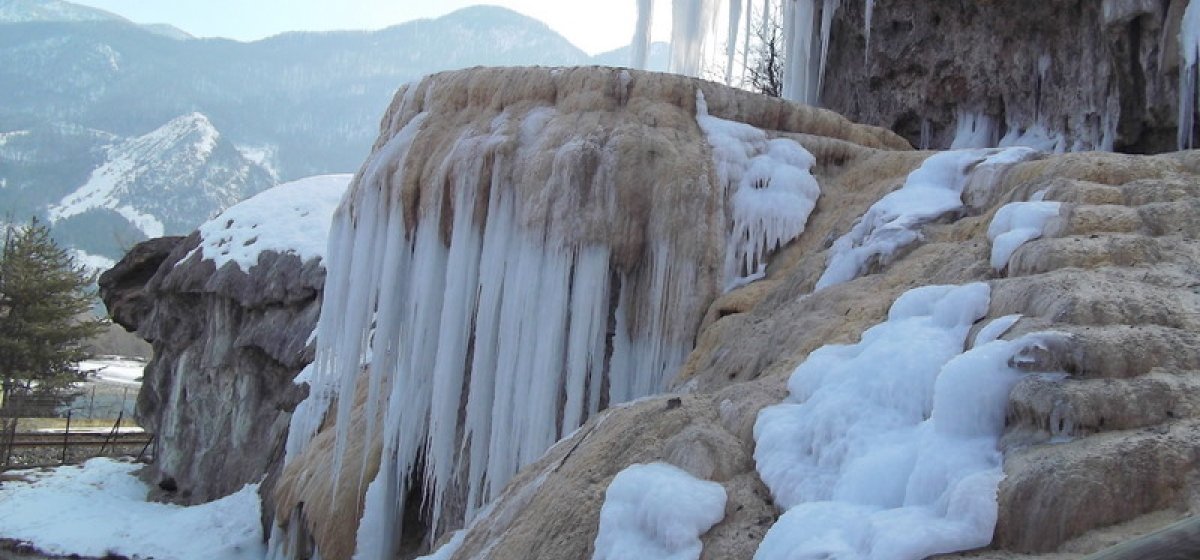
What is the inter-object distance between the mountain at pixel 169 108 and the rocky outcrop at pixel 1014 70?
119015 millimetres

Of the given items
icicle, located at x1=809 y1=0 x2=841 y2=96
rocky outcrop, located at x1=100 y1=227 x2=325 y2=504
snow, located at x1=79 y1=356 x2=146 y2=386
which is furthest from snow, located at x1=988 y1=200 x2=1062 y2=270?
snow, located at x1=79 y1=356 x2=146 y2=386

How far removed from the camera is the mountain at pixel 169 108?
138 meters

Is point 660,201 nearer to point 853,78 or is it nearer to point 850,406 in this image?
point 850,406

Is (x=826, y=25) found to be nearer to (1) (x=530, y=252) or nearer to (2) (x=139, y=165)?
(1) (x=530, y=252)

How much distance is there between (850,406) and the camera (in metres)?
5.07

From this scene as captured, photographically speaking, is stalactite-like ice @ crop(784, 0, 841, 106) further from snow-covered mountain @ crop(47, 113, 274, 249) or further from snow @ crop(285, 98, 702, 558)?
snow-covered mountain @ crop(47, 113, 274, 249)

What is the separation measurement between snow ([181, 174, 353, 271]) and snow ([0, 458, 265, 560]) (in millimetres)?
4694

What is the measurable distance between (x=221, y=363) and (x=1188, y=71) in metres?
16.6

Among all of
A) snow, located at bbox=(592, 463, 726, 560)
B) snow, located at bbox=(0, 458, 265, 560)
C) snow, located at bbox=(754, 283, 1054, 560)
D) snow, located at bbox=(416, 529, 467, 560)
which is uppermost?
snow, located at bbox=(754, 283, 1054, 560)

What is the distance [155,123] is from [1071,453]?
173 metres

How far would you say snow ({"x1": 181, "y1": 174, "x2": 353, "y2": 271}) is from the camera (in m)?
20.4

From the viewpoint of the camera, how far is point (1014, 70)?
13.3 m

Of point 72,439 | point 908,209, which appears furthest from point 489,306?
point 72,439

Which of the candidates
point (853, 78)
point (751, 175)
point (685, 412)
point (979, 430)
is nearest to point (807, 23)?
point (853, 78)
